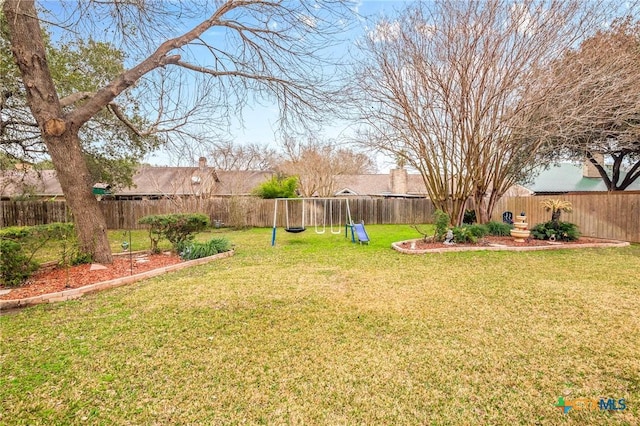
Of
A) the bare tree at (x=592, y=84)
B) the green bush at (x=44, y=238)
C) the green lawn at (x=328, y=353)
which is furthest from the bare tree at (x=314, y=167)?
the green lawn at (x=328, y=353)

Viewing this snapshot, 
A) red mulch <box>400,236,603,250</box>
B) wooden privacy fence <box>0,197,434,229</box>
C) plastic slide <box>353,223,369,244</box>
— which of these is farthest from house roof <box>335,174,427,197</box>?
red mulch <box>400,236,603,250</box>

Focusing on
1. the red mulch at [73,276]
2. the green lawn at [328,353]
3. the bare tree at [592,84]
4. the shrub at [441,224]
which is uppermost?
the bare tree at [592,84]

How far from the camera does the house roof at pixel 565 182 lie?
56.5ft

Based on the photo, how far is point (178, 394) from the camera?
1.90 m

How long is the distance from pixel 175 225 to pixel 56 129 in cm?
247

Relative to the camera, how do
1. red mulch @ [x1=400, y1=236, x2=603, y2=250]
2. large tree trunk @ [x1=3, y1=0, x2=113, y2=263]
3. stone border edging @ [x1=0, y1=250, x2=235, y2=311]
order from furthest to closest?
red mulch @ [x1=400, y1=236, x2=603, y2=250] < large tree trunk @ [x1=3, y1=0, x2=113, y2=263] < stone border edging @ [x1=0, y1=250, x2=235, y2=311]

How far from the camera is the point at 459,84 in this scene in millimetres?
7387

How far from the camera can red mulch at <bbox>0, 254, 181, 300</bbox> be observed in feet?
12.8

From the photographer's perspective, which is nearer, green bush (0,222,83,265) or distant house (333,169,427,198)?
green bush (0,222,83,265)

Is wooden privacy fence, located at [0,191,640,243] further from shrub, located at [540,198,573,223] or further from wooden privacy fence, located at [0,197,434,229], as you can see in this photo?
shrub, located at [540,198,573,223]

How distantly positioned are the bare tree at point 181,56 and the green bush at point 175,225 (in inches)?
37.9

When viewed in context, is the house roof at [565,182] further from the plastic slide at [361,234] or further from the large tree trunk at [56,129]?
the large tree trunk at [56,129]

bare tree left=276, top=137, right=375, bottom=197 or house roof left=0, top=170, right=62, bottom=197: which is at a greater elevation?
bare tree left=276, top=137, right=375, bottom=197

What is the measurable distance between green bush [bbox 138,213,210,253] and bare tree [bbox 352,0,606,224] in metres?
4.52
